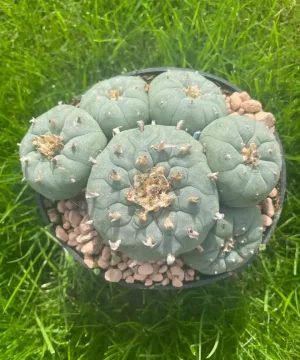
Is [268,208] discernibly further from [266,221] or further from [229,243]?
[229,243]

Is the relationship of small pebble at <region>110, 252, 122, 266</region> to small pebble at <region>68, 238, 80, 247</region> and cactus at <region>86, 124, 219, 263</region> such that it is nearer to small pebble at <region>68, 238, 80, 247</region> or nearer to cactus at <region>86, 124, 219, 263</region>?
small pebble at <region>68, 238, 80, 247</region>

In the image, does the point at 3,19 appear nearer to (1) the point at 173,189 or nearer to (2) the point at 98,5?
(2) the point at 98,5

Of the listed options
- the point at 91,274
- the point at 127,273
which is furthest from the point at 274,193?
the point at 91,274

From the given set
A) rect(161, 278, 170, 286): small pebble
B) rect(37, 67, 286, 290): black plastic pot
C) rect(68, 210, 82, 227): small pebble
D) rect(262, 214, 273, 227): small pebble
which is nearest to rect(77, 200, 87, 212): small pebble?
rect(68, 210, 82, 227): small pebble

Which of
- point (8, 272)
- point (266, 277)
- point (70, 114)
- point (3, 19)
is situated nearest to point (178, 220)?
point (70, 114)

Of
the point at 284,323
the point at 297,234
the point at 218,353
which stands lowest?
the point at 218,353

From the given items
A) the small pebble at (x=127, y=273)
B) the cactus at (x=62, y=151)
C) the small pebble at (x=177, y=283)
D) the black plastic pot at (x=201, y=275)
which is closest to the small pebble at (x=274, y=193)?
the black plastic pot at (x=201, y=275)
